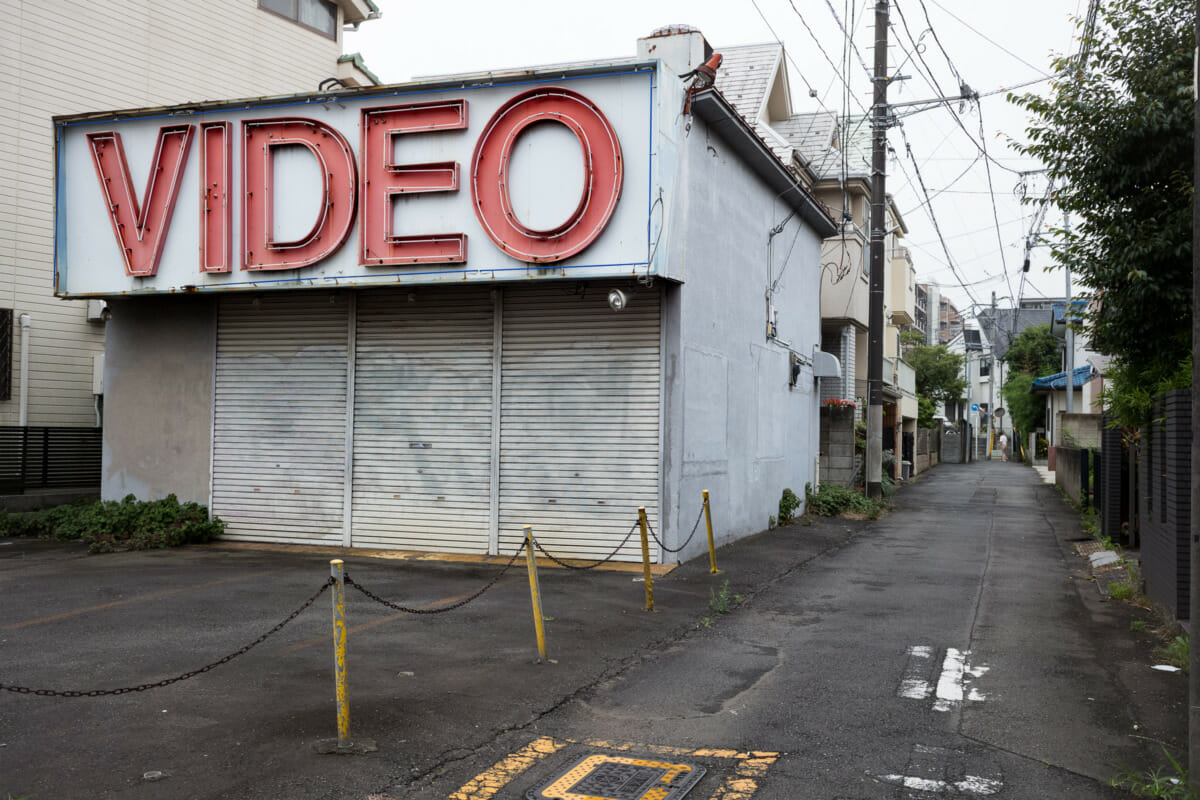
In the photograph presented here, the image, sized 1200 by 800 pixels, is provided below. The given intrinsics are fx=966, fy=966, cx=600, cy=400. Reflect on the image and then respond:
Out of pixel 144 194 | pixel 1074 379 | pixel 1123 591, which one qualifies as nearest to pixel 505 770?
pixel 1123 591

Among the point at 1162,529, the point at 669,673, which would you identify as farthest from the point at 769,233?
the point at 669,673

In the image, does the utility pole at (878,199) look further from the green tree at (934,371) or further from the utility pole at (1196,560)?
the green tree at (934,371)

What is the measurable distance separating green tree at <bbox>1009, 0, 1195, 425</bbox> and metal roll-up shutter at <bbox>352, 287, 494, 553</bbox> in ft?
26.2

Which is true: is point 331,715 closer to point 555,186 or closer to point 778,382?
point 555,186

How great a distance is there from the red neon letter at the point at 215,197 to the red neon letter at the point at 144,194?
0.33 metres

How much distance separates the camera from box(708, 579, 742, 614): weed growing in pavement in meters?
10.5

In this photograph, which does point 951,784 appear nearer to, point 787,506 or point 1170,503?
point 1170,503

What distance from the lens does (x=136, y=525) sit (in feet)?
48.9

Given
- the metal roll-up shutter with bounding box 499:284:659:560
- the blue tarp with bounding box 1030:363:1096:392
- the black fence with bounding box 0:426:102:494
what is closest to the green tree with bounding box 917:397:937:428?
the blue tarp with bounding box 1030:363:1096:392

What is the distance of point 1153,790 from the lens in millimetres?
5168

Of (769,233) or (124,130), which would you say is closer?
(124,130)

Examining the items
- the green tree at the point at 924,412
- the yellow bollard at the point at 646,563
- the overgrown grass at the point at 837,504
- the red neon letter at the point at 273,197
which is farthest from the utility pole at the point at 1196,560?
the green tree at the point at 924,412

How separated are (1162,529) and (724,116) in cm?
786

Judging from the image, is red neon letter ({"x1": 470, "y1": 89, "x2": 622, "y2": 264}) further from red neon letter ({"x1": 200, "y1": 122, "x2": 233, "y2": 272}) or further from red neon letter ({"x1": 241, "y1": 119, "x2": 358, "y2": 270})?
red neon letter ({"x1": 200, "y1": 122, "x2": 233, "y2": 272})
